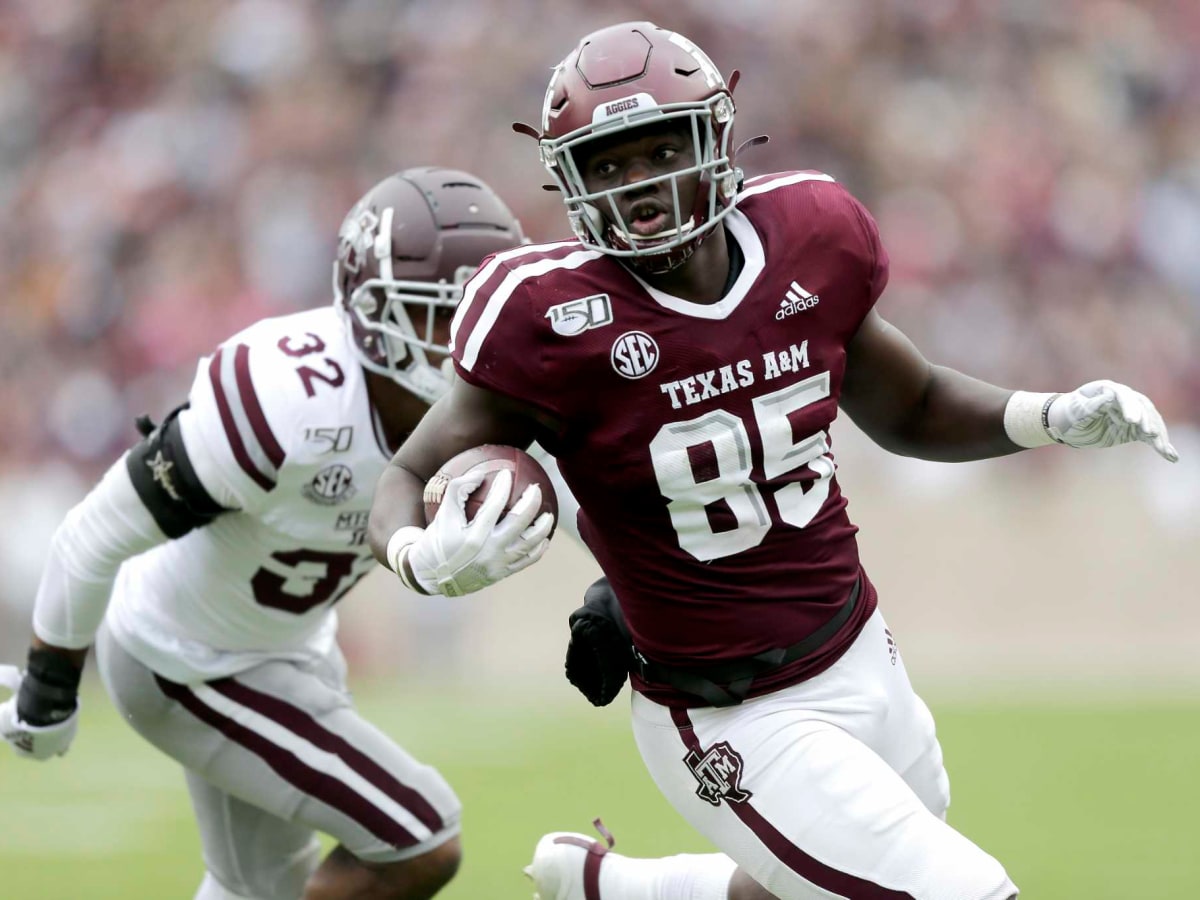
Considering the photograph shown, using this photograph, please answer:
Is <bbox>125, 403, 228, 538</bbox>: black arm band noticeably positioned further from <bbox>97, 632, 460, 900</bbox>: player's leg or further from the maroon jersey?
the maroon jersey

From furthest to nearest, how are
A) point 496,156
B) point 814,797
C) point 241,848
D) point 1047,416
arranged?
point 496,156
point 241,848
point 1047,416
point 814,797

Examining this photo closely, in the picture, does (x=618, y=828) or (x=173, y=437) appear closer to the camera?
(x=173, y=437)

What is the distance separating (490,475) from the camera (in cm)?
263

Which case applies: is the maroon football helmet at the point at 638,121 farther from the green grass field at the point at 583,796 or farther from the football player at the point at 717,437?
the green grass field at the point at 583,796

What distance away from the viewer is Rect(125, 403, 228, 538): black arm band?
3.56 metres

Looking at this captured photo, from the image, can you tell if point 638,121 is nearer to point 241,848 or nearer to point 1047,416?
point 1047,416

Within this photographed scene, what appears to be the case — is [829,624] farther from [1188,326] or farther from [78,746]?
[1188,326]

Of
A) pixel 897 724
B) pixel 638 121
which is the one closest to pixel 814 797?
pixel 897 724

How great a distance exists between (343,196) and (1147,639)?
501 centimetres

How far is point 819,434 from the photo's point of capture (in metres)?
2.98

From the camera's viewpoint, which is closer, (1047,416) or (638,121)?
(638,121)

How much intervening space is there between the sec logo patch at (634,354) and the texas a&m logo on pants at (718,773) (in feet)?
2.05

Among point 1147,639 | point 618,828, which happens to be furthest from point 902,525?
point 618,828

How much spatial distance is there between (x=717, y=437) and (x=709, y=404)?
6 centimetres
